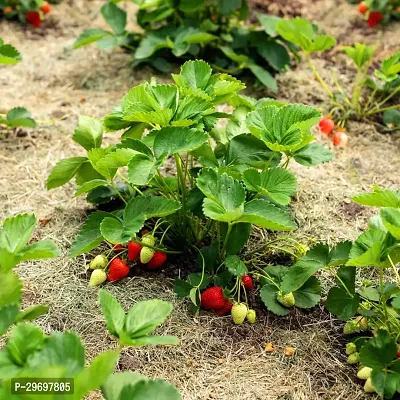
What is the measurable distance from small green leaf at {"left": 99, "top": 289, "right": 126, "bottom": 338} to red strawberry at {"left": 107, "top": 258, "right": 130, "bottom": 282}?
2.07 ft

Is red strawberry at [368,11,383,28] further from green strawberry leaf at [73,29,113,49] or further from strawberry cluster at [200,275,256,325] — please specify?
strawberry cluster at [200,275,256,325]

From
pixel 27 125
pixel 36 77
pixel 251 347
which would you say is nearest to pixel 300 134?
pixel 251 347

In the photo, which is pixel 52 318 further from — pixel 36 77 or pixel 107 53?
pixel 107 53

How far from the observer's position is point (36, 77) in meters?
3.62

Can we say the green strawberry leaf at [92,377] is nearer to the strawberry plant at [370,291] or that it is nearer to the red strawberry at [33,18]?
the strawberry plant at [370,291]

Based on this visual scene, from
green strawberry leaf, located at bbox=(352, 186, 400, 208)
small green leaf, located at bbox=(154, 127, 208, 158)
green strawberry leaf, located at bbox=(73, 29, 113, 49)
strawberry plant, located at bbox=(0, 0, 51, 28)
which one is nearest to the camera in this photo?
green strawberry leaf, located at bbox=(352, 186, 400, 208)

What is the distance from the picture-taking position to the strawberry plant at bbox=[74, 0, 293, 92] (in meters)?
3.32

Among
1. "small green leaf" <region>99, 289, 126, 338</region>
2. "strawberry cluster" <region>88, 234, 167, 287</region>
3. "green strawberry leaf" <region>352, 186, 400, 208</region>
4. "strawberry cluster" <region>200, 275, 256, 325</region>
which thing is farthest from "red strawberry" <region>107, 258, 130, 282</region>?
"green strawberry leaf" <region>352, 186, 400, 208</region>

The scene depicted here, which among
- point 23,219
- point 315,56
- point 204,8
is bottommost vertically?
point 315,56

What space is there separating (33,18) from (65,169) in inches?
86.0

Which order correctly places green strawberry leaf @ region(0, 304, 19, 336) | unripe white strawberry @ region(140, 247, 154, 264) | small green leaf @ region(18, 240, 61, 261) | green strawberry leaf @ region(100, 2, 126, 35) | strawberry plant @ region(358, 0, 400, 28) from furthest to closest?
1. strawberry plant @ region(358, 0, 400, 28)
2. green strawberry leaf @ region(100, 2, 126, 35)
3. unripe white strawberry @ region(140, 247, 154, 264)
4. small green leaf @ region(18, 240, 61, 261)
5. green strawberry leaf @ region(0, 304, 19, 336)

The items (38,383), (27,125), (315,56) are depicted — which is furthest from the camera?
(315,56)

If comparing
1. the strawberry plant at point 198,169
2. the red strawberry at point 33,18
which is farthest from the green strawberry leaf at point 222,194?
the red strawberry at point 33,18

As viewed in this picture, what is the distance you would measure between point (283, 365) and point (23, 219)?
91 cm
